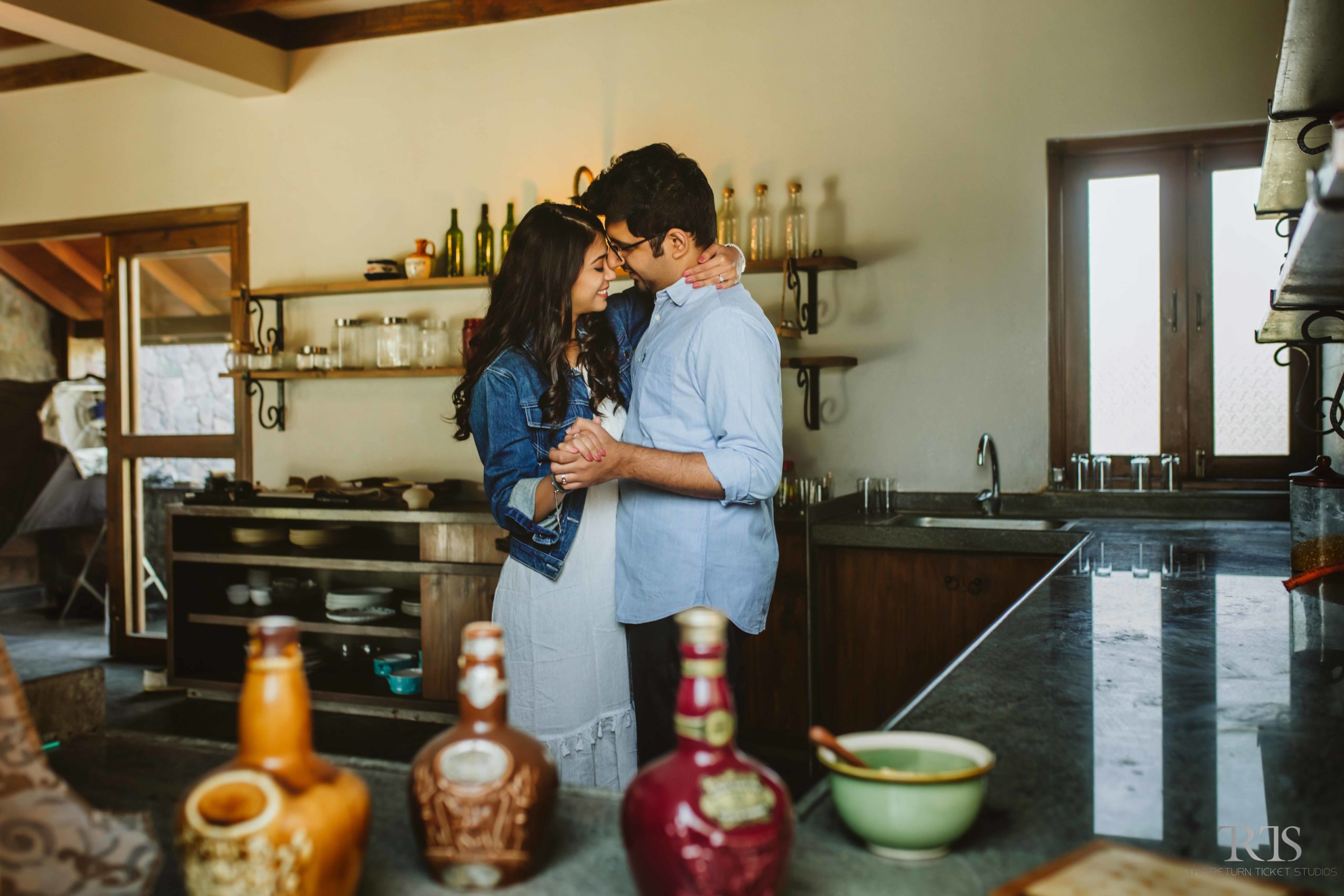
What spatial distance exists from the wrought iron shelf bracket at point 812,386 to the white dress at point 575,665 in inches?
78.8

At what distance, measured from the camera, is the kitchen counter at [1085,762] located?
Answer: 0.80 m


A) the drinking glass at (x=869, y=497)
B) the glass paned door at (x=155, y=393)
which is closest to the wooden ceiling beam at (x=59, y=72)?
the glass paned door at (x=155, y=393)

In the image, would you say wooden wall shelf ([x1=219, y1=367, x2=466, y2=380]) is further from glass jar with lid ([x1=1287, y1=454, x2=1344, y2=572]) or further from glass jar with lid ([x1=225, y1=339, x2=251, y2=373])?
glass jar with lid ([x1=1287, y1=454, x2=1344, y2=572])

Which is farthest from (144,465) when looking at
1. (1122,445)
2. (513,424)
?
(1122,445)

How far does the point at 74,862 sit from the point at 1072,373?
370cm

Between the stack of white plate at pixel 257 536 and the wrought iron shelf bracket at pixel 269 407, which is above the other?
the wrought iron shelf bracket at pixel 269 407

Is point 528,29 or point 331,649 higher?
point 528,29

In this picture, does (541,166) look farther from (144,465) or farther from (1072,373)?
(144,465)

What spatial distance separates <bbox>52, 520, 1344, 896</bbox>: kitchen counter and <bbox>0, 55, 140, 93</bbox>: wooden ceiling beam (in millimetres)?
5039

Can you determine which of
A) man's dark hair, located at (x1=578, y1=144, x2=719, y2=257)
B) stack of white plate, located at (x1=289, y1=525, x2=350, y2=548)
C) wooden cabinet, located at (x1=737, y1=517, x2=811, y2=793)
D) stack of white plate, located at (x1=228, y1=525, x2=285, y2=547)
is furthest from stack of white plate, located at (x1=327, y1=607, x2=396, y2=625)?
man's dark hair, located at (x1=578, y1=144, x2=719, y2=257)

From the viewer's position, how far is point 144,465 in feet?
17.5

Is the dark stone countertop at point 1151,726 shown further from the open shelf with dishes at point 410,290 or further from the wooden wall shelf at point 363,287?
the wooden wall shelf at point 363,287

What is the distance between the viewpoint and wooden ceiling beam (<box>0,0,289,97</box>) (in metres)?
3.86

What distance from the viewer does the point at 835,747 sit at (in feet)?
2.79
